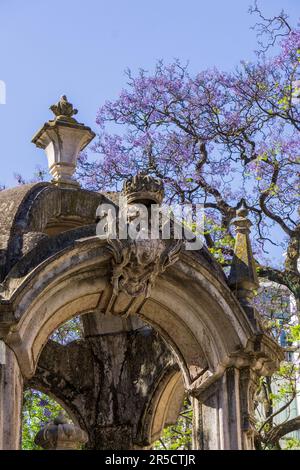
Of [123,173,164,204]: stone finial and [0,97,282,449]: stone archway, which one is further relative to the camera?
[123,173,164,204]: stone finial

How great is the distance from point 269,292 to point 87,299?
8.51 m

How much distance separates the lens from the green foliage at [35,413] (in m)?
20.2

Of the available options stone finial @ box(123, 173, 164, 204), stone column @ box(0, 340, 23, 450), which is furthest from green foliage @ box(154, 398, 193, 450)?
stone column @ box(0, 340, 23, 450)

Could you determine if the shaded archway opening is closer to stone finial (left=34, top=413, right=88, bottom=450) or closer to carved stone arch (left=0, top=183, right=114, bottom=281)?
carved stone arch (left=0, top=183, right=114, bottom=281)

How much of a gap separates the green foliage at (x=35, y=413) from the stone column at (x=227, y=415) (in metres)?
8.99

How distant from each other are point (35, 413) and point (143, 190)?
34.0ft

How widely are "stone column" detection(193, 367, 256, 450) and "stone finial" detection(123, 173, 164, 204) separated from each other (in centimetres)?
191

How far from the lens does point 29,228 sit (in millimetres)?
11047

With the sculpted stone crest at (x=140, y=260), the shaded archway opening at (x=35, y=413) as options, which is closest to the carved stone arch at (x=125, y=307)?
the sculpted stone crest at (x=140, y=260)

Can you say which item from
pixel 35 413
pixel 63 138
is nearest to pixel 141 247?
pixel 63 138

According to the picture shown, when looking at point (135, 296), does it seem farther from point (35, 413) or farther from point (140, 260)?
point (35, 413)

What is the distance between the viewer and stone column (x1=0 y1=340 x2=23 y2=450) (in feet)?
32.7
